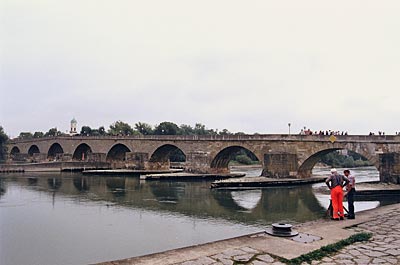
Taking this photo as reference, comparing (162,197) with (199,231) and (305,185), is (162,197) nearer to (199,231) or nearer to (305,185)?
(199,231)

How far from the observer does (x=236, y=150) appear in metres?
28.9

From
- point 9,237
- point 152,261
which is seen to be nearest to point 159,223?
point 9,237

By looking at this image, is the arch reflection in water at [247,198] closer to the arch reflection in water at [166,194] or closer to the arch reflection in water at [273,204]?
the arch reflection in water at [273,204]

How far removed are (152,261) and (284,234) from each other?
2242 mm

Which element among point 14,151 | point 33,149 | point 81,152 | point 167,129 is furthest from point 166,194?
point 14,151

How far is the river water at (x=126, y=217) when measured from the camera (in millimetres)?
7766

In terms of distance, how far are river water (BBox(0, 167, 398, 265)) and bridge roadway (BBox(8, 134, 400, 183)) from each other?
12.5 ft

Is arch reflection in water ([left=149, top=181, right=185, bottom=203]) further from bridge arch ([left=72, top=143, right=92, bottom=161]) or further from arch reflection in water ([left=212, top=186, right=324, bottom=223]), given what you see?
bridge arch ([left=72, top=143, right=92, bottom=161])

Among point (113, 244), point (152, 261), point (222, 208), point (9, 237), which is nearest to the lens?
point (152, 261)

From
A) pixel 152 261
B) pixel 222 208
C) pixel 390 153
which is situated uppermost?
pixel 390 153

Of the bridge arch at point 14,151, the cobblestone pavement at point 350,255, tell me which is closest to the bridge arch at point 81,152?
the bridge arch at point 14,151

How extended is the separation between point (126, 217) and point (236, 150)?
1826cm

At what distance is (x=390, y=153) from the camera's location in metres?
18.6

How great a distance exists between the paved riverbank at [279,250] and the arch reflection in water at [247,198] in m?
7.85
